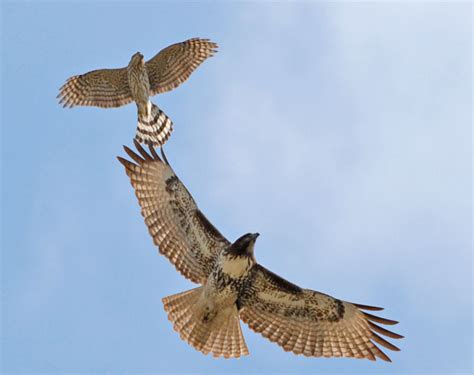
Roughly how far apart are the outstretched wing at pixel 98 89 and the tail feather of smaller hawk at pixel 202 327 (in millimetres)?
5630

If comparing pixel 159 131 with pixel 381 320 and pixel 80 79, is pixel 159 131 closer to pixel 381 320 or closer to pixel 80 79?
pixel 80 79

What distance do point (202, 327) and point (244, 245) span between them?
3.88ft

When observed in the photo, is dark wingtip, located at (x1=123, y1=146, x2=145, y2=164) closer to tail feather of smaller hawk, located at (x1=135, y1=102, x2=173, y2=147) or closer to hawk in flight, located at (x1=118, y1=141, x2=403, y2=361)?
hawk in flight, located at (x1=118, y1=141, x2=403, y2=361)

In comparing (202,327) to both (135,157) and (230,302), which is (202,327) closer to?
(230,302)

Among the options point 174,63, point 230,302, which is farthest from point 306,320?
point 174,63

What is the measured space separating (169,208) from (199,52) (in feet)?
17.2

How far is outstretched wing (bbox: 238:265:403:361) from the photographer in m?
10.4

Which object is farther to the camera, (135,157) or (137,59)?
(137,59)

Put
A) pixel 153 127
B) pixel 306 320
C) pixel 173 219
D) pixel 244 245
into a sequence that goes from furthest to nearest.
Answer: pixel 153 127, pixel 173 219, pixel 306 320, pixel 244 245

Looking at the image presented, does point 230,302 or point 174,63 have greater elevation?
point 174,63

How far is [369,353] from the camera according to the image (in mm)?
10383

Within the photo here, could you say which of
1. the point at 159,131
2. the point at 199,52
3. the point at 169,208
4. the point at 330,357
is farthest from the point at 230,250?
the point at 199,52

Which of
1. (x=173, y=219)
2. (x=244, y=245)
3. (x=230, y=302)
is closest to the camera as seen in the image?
(x=244, y=245)

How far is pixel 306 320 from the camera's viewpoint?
1053 centimetres
